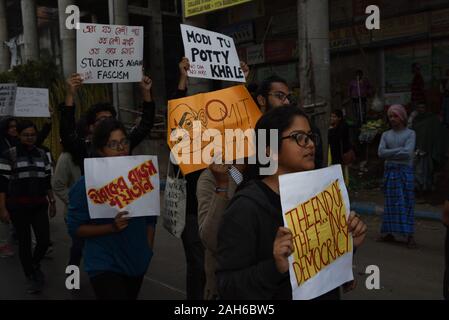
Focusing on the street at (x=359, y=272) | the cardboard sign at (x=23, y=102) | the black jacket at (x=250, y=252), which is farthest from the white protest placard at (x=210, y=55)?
the cardboard sign at (x=23, y=102)

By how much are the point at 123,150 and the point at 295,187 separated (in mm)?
1562

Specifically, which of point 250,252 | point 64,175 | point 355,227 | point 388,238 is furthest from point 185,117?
point 388,238

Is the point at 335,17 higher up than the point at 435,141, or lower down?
higher up

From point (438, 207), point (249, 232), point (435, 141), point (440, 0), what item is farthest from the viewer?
point (440, 0)

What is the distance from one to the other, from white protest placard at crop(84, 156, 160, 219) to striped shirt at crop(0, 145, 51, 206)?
2531 millimetres

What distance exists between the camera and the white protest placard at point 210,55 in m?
4.36

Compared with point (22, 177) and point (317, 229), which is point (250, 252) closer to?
point (317, 229)

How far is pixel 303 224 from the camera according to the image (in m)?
2.10

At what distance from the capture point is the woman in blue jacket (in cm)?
301

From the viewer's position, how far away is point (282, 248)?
1900mm

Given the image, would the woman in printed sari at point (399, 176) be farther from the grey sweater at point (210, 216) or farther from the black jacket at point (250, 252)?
the black jacket at point (250, 252)

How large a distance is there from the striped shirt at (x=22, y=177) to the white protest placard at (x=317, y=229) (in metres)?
4.05

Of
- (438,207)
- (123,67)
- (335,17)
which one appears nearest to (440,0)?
(335,17)
